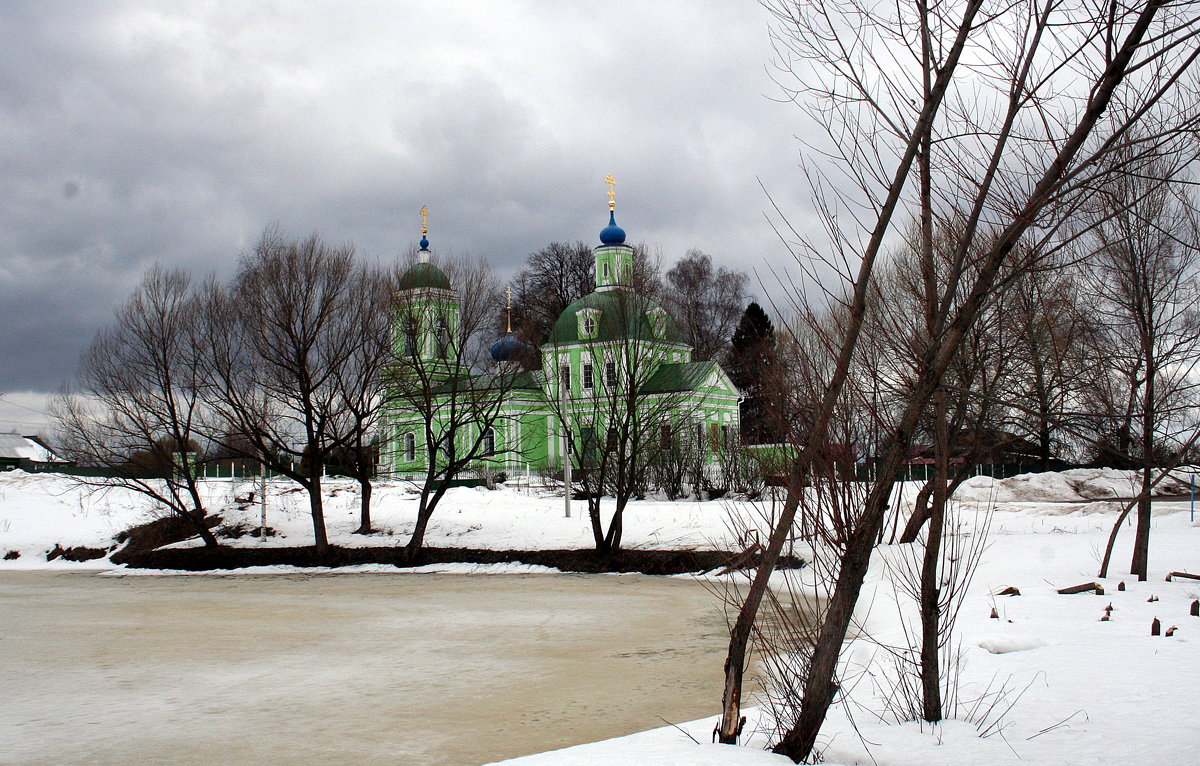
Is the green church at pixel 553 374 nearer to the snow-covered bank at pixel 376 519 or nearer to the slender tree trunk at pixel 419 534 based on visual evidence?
the slender tree trunk at pixel 419 534

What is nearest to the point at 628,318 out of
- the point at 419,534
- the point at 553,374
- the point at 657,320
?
the point at 657,320

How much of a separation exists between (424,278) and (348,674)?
57.3 feet

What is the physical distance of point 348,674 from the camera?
422 inches

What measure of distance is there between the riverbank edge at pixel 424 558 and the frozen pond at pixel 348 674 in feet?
11.3

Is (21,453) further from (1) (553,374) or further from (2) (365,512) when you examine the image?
(1) (553,374)

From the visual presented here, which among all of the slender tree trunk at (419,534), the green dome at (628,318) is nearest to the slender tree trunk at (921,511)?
the green dome at (628,318)

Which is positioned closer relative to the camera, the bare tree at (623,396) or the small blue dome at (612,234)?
the bare tree at (623,396)

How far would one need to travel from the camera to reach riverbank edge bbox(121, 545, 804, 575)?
76.5ft

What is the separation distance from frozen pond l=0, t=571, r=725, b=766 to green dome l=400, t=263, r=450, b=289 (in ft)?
32.3

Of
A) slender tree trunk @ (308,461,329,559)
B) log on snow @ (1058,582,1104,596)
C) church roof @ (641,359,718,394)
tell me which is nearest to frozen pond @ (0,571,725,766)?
log on snow @ (1058,582,1104,596)

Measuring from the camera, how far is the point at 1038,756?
5512 mm

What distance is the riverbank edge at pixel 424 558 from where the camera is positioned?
918 inches

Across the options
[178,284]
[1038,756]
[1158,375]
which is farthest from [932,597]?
[178,284]

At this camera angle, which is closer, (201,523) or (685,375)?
(201,523)
